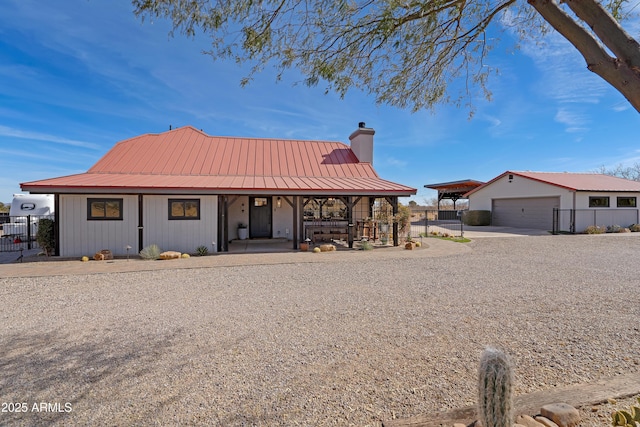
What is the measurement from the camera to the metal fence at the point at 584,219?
19297 millimetres

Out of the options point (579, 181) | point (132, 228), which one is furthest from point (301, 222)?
point (579, 181)

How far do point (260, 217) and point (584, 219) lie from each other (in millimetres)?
20845

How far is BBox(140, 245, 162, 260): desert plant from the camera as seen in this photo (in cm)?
1013

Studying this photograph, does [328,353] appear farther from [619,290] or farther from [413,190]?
[413,190]

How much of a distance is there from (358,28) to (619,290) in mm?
7539

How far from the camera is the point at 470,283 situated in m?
7.02

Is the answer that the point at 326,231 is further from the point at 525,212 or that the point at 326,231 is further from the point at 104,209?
the point at 525,212

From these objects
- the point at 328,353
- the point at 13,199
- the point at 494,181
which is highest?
the point at 494,181

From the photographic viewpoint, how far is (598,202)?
20297mm

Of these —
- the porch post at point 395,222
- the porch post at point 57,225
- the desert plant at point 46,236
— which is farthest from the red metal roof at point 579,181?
the desert plant at point 46,236

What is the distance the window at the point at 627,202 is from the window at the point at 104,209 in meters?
30.0

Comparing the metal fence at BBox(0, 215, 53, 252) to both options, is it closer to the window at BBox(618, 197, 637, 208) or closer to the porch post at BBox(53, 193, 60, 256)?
the porch post at BBox(53, 193, 60, 256)

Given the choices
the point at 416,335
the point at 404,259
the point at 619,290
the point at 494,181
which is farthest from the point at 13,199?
the point at 494,181

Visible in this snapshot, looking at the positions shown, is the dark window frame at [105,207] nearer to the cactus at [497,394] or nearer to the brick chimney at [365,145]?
the brick chimney at [365,145]
